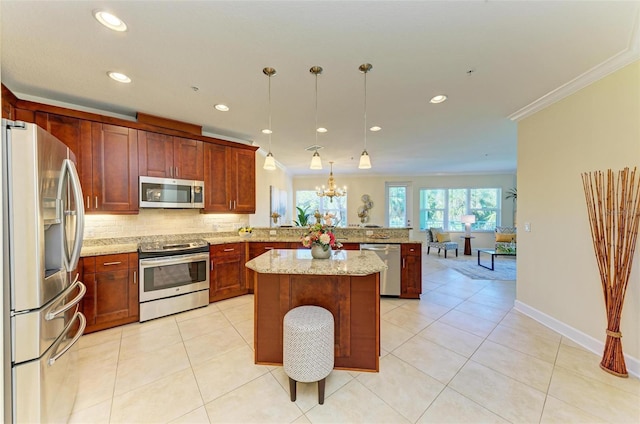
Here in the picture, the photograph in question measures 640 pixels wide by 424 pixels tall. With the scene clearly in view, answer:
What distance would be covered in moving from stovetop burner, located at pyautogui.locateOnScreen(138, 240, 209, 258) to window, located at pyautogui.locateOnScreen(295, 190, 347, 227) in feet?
17.5

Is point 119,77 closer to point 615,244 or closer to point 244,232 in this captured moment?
point 244,232

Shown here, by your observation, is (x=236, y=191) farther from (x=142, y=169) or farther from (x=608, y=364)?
(x=608, y=364)

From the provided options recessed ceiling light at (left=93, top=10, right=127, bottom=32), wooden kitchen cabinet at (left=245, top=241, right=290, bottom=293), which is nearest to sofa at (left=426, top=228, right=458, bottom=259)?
wooden kitchen cabinet at (left=245, top=241, right=290, bottom=293)

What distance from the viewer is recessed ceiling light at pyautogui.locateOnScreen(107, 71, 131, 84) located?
7.25ft

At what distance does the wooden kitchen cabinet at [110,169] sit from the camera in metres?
2.76

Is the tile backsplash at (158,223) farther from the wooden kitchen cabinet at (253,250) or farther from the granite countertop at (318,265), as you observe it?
the granite countertop at (318,265)

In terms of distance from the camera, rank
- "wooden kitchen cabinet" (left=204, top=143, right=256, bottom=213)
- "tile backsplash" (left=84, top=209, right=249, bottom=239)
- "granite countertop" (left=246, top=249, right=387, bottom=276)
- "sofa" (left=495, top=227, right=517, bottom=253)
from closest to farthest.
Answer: "granite countertop" (left=246, top=249, right=387, bottom=276)
"tile backsplash" (left=84, top=209, right=249, bottom=239)
"wooden kitchen cabinet" (left=204, top=143, right=256, bottom=213)
"sofa" (left=495, top=227, right=517, bottom=253)

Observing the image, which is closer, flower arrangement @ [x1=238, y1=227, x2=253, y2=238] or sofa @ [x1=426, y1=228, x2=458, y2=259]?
flower arrangement @ [x1=238, y1=227, x2=253, y2=238]

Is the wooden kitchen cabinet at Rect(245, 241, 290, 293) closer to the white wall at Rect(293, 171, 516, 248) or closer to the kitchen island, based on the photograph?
the kitchen island

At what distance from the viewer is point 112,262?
270 centimetres

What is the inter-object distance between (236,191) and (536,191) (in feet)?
13.7

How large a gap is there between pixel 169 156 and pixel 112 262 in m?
1.49

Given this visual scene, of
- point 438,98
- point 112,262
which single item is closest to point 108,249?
point 112,262

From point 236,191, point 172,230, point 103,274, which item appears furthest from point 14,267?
point 236,191
